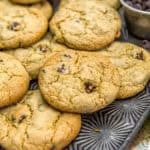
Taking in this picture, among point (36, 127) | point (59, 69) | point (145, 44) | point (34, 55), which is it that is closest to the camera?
point (36, 127)

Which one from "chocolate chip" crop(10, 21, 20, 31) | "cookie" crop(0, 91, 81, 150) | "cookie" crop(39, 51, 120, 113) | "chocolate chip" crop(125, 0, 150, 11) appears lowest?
"cookie" crop(0, 91, 81, 150)

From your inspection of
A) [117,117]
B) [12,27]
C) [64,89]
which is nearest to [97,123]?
[117,117]

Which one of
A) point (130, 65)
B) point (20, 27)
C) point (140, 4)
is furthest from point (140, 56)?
point (20, 27)

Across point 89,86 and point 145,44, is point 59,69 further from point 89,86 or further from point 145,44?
point 145,44

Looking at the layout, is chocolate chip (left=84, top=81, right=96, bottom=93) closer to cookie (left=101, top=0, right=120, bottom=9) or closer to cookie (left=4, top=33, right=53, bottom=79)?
cookie (left=4, top=33, right=53, bottom=79)

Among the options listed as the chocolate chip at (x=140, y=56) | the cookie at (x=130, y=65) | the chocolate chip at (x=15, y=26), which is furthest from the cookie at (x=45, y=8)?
the chocolate chip at (x=140, y=56)

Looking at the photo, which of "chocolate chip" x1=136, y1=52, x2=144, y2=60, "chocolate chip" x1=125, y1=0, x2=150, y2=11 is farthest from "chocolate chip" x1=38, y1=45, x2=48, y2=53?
"chocolate chip" x1=125, y1=0, x2=150, y2=11

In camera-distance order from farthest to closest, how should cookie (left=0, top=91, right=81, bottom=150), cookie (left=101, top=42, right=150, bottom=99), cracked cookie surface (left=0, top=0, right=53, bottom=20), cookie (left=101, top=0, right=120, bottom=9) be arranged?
1. cookie (left=101, top=0, right=120, bottom=9)
2. cracked cookie surface (left=0, top=0, right=53, bottom=20)
3. cookie (left=101, top=42, right=150, bottom=99)
4. cookie (left=0, top=91, right=81, bottom=150)
